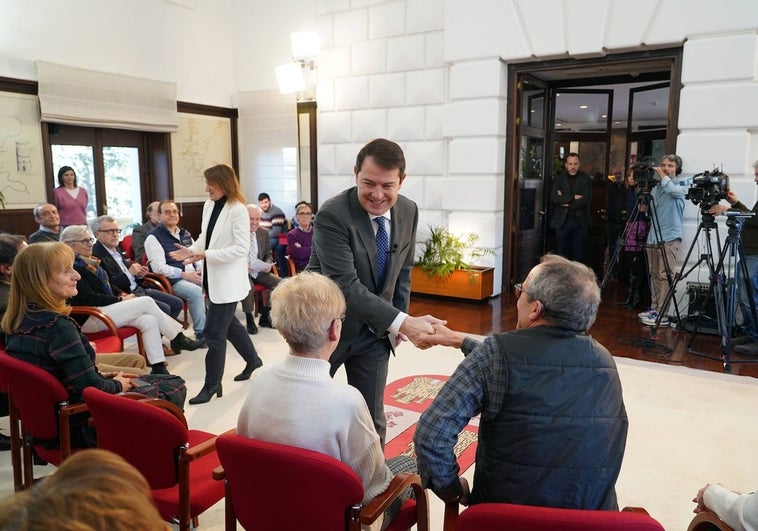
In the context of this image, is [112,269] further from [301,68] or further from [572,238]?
[572,238]

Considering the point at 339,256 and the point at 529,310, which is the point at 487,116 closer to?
the point at 339,256

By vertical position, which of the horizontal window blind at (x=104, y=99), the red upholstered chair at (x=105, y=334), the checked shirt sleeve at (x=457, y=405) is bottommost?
the red upholstered chair at (x=105, y=334)

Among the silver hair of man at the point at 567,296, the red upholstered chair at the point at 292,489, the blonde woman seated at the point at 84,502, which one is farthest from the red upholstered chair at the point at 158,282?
the blonde woman seated at the point at 84,502

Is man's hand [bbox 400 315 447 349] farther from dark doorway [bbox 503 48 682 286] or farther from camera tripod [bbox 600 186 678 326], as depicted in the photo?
dark doorway [bbox 503 48 682 286]

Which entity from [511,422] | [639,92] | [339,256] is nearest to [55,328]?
[339,256]

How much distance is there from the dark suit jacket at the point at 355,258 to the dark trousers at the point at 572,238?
5903mm

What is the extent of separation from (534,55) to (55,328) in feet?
19.2

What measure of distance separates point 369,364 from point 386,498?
0.86 m

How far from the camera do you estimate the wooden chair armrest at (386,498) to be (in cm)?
155

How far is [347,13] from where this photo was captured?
7965 mm

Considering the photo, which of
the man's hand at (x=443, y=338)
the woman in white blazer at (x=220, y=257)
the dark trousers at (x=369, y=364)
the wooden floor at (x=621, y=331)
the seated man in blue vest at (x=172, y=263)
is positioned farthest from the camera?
the seated man in blue vest at (x=172, y=263)

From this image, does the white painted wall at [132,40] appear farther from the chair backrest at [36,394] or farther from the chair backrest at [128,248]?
the chair backrest at [36,394]

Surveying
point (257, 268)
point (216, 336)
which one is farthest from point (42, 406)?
point (257, 268)

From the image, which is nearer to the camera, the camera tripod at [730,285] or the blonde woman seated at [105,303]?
the blonde woman seated at [105,303]
